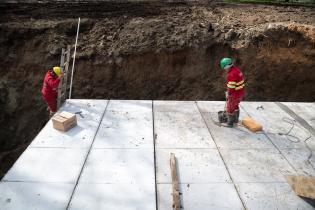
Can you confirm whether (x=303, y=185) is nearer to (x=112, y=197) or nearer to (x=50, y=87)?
(x=112, y=197)

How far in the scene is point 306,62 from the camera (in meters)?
11.0

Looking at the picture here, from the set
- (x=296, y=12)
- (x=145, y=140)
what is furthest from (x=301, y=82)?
(x=145, y=140)

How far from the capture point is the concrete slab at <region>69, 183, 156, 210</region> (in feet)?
14.8

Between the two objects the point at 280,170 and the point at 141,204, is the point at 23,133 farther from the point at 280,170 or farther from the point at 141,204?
the point at 280,170

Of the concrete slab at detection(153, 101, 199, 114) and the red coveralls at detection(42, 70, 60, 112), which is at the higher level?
the red coveralls at detection(42, 70, 60, 112)

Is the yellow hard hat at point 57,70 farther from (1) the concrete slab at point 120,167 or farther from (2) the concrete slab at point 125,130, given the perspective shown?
(1) the concrete slab at point 120,167

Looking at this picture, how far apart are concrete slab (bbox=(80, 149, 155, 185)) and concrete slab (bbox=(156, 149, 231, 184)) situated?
0.20m

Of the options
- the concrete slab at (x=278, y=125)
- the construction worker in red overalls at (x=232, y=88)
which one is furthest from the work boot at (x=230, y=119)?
the concrete slab at (x=278, y=125)

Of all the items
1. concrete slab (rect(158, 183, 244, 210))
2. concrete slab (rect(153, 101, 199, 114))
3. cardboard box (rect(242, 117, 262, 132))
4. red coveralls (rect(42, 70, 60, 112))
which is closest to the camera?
concrete slab (rect(158, 183, 244, 210))

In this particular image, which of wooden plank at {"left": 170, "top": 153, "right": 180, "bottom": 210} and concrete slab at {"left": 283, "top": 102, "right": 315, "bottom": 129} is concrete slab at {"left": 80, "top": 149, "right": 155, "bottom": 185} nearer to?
wooden plank at {"left": 170, "top": 153, "right": 180, "bottom": 210}

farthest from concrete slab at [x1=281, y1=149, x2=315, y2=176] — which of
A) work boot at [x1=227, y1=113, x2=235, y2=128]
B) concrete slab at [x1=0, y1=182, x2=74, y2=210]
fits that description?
concrete slab at [x1=0, y1=182, x2=74, y2=210]

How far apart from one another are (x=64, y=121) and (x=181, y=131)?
2.63 metres

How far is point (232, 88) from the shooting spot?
21.2 feet

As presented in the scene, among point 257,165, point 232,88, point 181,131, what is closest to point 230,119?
point 232,88
